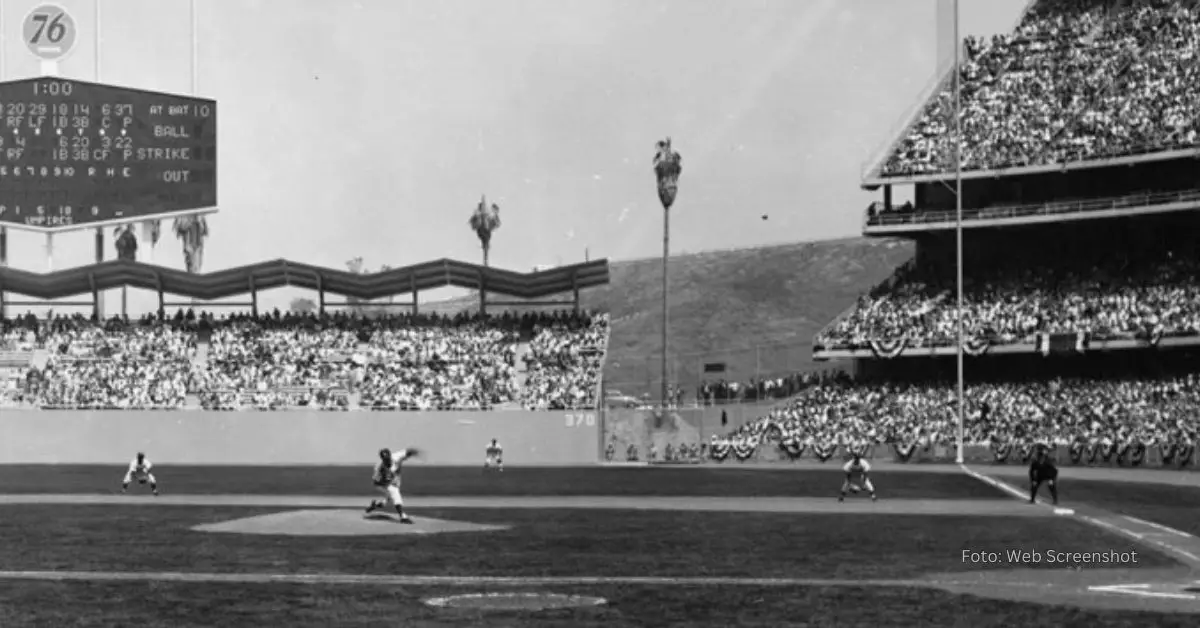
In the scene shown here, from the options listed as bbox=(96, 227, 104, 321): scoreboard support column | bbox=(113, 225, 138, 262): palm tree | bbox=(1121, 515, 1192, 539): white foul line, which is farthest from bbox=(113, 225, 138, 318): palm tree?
bbox=(1121, 515, 1192, 539): white foul line

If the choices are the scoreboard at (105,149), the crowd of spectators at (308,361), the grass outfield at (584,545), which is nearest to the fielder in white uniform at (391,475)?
the grass outfield at (584,545)

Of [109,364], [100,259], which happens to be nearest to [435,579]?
[109,364]

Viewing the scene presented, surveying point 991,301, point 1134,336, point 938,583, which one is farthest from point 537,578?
point 991,301

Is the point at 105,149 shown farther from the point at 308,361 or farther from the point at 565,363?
the point at 565,363

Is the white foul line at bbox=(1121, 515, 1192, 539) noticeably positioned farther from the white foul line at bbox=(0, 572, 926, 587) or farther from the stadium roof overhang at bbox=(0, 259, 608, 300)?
the stadium roof overhang at bbox=(0, 259, 608, 300)

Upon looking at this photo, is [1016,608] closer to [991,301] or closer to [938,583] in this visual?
[938,583]

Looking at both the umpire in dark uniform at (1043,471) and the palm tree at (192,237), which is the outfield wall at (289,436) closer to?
the umpire in dark uniform at (1043,471)
